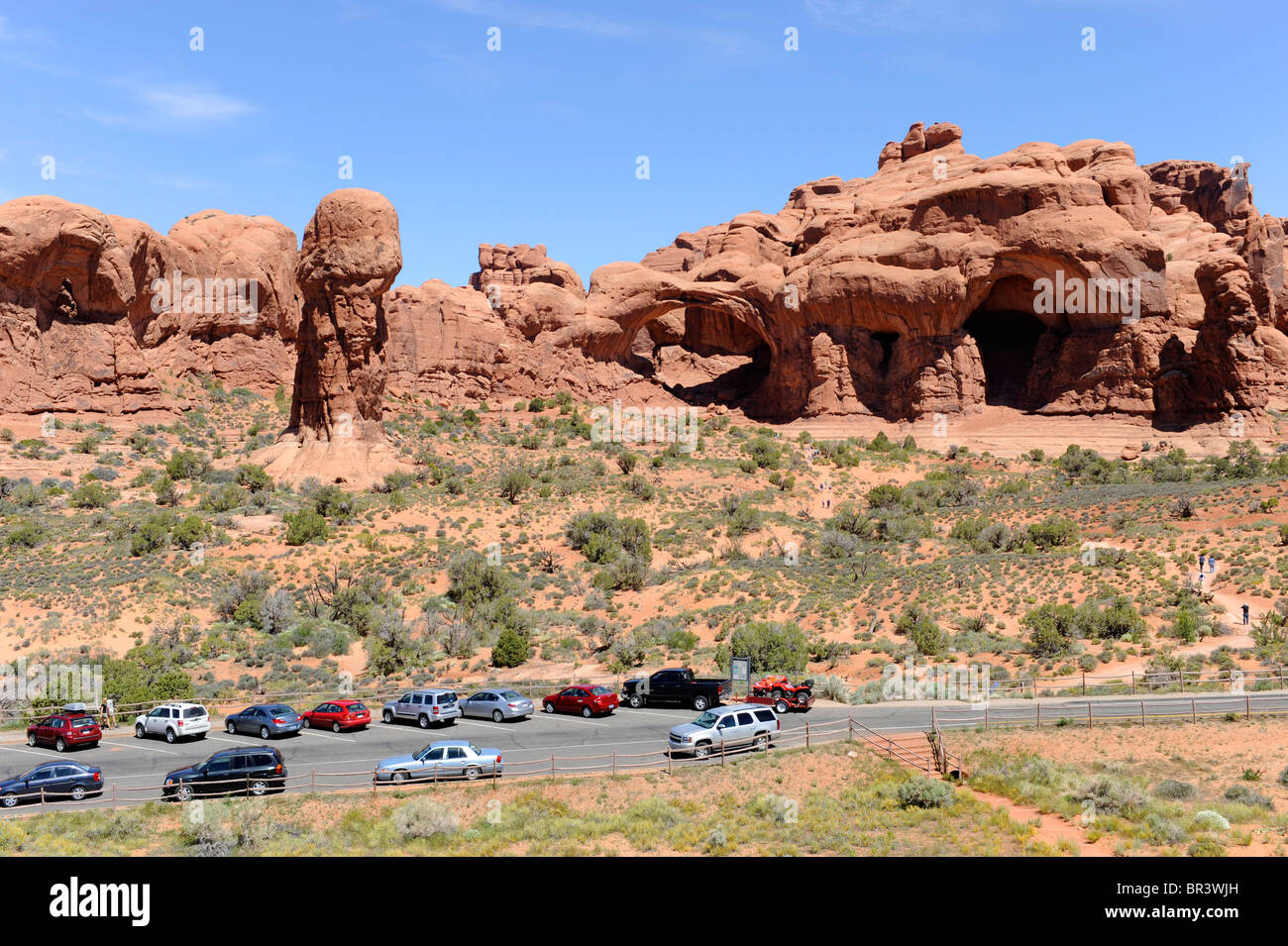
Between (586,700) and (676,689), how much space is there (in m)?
2.65

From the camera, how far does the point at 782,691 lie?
2839 cm

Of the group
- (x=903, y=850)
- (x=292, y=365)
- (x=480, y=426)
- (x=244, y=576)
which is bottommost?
(x=903, y=850)

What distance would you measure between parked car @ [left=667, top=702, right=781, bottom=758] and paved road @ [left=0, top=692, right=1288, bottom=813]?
670 millimetres

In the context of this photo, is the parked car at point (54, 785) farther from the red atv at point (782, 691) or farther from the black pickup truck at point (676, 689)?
the red atv at point (782, 691)

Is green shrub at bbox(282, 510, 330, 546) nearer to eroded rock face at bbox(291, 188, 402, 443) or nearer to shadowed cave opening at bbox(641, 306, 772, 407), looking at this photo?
eroded rock face at bbox(291, 188, 402, 443)

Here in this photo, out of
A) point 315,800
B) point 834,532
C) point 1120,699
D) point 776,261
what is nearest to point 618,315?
point 776,261

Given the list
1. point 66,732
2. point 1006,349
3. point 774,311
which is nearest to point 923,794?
point 66,732

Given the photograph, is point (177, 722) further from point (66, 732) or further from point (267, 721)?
point (66, 732)

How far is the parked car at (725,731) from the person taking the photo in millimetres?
23156

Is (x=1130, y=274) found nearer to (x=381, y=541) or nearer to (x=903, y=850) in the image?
(x=381, y=541)

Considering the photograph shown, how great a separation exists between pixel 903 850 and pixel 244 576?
3142cm

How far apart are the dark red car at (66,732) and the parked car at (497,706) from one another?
31.0 ft

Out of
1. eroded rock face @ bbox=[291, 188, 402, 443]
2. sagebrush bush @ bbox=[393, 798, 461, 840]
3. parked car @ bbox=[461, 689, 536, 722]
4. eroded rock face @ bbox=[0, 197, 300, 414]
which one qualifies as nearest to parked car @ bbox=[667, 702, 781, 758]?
parked car @ bbox=[461, 689, 536, 722]

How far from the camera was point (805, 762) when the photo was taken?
22.5 m
